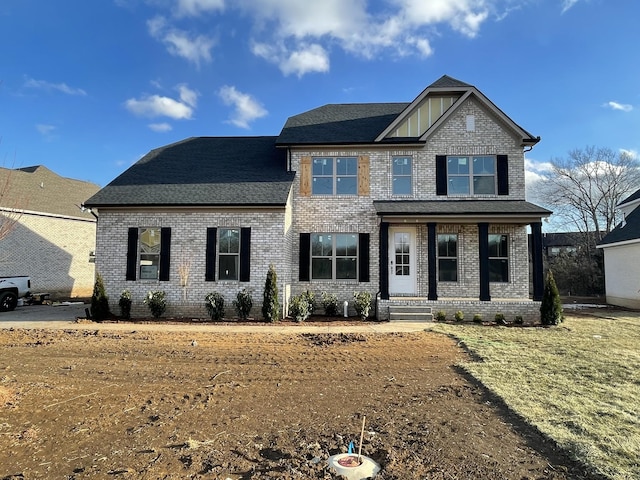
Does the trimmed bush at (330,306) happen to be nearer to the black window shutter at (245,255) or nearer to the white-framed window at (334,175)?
the black window shutter at (245,255)

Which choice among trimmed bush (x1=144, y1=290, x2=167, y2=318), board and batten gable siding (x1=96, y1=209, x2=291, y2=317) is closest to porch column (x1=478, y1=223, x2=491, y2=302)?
board and batten gable siding (x1=96, y1=209, x2=291, y2=317)

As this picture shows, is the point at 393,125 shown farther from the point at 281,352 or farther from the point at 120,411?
the point at 120,411

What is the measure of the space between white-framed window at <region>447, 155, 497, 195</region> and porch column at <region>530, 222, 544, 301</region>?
7.49 feet

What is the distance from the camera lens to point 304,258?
14.1 meters

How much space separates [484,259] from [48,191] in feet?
80.2

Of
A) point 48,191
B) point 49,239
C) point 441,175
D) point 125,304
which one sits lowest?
point 125,304

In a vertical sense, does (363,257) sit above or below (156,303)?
above

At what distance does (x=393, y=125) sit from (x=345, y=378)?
10681 millimetres

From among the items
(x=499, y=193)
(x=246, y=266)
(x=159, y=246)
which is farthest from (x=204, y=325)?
(x=499, y=193)

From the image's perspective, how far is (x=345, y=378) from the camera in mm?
6160

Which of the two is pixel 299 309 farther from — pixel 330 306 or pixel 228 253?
pixel 228 253

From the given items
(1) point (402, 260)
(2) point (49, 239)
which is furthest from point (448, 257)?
(2) point (49, 239)

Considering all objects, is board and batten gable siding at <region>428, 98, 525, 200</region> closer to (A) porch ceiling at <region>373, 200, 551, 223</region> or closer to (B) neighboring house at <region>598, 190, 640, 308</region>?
(A) porch ceiling at <region>373, 200, 551, 223</region>

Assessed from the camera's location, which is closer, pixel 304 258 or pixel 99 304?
pixel 99 304
